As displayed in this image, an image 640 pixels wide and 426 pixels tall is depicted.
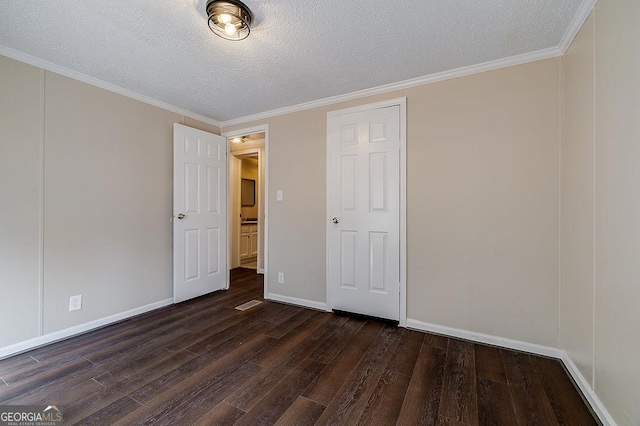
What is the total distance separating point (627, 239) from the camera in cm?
119

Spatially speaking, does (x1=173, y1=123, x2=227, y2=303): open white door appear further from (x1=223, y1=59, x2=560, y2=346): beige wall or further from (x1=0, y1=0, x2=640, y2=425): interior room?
(x1=223, y1=59, x2=560, y2=346): beige wall

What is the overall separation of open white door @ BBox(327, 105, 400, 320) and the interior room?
0.9 inches

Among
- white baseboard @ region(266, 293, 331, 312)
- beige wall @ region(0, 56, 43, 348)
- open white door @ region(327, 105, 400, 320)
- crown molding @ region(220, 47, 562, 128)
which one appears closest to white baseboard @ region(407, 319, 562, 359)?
open white door @ region(327, 105, 400, 320)

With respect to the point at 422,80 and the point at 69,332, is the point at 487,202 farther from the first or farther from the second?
the point at 69,332

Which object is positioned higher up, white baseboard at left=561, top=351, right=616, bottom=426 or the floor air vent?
white baseboard at left=561, top=351, right=616, bottom=426

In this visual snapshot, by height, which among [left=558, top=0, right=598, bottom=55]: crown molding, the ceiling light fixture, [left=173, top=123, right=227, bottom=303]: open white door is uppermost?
[left=558, top=0, right=598, bottom=55]: crown molding

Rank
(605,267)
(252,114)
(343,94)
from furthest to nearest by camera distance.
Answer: (252,114) < (343,94) < (605,267)

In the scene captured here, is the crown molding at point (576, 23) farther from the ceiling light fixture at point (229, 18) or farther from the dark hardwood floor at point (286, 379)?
the dark hardwood floor at point (286, 379)

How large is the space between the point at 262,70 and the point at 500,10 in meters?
1.75

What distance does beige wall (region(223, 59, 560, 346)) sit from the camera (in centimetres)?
203

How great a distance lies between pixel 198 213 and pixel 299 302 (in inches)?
66.0

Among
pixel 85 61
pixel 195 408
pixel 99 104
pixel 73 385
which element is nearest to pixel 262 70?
pixel 85 61

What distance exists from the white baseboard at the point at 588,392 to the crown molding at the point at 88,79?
429 cm

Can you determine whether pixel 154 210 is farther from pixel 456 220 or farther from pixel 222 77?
pixel 456 220
